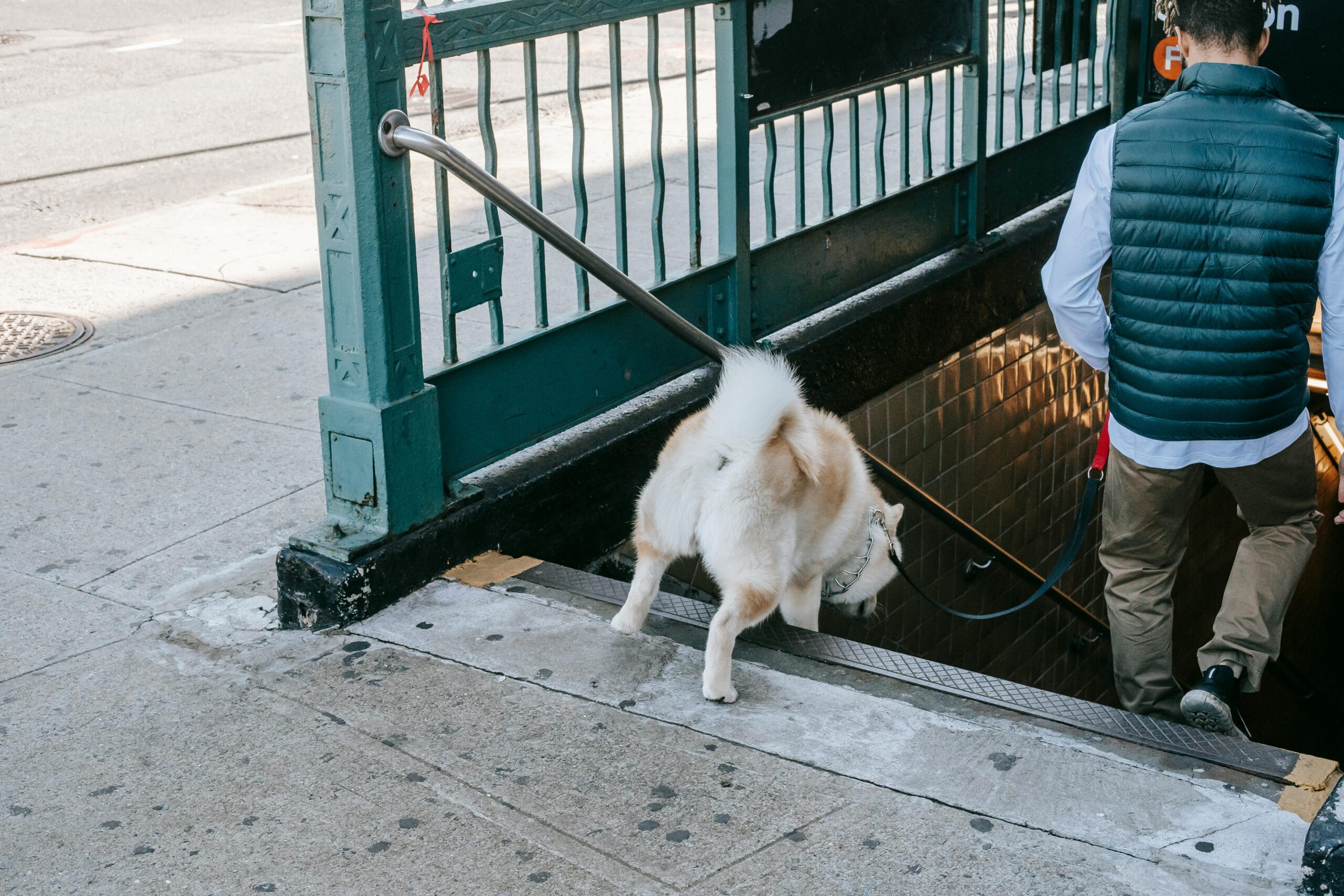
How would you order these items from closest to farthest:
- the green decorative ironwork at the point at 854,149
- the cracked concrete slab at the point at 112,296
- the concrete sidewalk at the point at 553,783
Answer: the concrete sidewalk at the point at 553,783, the green decorative ironwork at the point at 854,149, the cracked concrete slab at the point at 112,296

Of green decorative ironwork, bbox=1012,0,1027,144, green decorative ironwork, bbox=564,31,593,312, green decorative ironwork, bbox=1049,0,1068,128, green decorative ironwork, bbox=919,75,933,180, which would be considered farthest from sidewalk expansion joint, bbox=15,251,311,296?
green decorative ironwork, bbox=1049,0,1068,128

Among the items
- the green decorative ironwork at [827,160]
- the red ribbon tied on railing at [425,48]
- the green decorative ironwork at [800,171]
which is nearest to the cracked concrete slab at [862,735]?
the red ribbon tied on railing at [425,48]

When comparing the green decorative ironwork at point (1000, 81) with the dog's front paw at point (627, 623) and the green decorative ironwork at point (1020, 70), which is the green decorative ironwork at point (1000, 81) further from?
the dog's front paw at point (627, 623)

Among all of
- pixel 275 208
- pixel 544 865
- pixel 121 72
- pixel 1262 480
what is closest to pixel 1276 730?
pixel 1262 480

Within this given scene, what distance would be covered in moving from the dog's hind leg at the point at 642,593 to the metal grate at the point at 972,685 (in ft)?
0.62

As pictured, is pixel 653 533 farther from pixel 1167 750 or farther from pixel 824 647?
pixel 1167 750

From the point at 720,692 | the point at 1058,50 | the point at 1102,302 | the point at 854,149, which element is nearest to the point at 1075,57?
the point at 1058,50

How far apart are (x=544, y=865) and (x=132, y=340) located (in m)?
4.34

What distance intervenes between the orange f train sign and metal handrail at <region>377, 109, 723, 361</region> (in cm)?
380

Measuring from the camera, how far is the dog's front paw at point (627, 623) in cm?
408

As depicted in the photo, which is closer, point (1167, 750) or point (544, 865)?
point (544, 865)

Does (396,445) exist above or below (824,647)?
above

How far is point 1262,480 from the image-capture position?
4.08 metres

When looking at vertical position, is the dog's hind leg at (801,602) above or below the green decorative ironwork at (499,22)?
below
